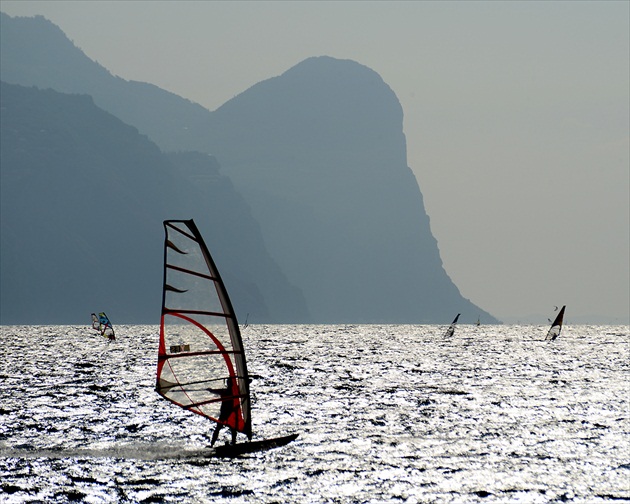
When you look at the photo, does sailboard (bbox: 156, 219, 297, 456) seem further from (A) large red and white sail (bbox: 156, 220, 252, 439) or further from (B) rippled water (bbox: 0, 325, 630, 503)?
(B) rippled water (bbox: 0, 325, 630, 503)

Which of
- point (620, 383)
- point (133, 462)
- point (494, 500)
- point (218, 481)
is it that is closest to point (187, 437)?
point (133, 462)

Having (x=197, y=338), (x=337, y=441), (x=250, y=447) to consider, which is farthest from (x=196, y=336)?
(x=337, y=441)

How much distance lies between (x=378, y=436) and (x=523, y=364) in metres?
35.5

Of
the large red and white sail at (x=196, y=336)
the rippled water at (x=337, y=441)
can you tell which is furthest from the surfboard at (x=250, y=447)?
the large red and white sail at (x=196, y=336)

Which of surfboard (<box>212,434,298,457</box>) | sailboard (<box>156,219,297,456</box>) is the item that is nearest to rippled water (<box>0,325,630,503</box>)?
surfboard (<box>212,434,298,457</box>)

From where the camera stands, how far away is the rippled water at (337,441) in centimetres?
1809

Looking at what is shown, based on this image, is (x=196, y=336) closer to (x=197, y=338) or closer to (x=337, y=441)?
(x=197, y=338)

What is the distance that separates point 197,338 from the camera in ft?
69.1

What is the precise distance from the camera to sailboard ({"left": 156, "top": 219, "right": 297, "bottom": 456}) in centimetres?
2020

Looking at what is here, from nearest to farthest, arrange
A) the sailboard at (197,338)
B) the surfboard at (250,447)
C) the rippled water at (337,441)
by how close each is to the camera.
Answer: the rippled water at (337,441)
the sailboard at (197,338)
the surfboard at (250,447)

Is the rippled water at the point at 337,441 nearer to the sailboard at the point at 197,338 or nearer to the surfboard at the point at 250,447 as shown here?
the surfboard at the point at 250,447

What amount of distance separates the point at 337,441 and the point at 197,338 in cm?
566

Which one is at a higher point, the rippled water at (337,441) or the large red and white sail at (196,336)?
the large red and white sail at (196,336)

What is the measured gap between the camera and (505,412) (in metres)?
31.4
